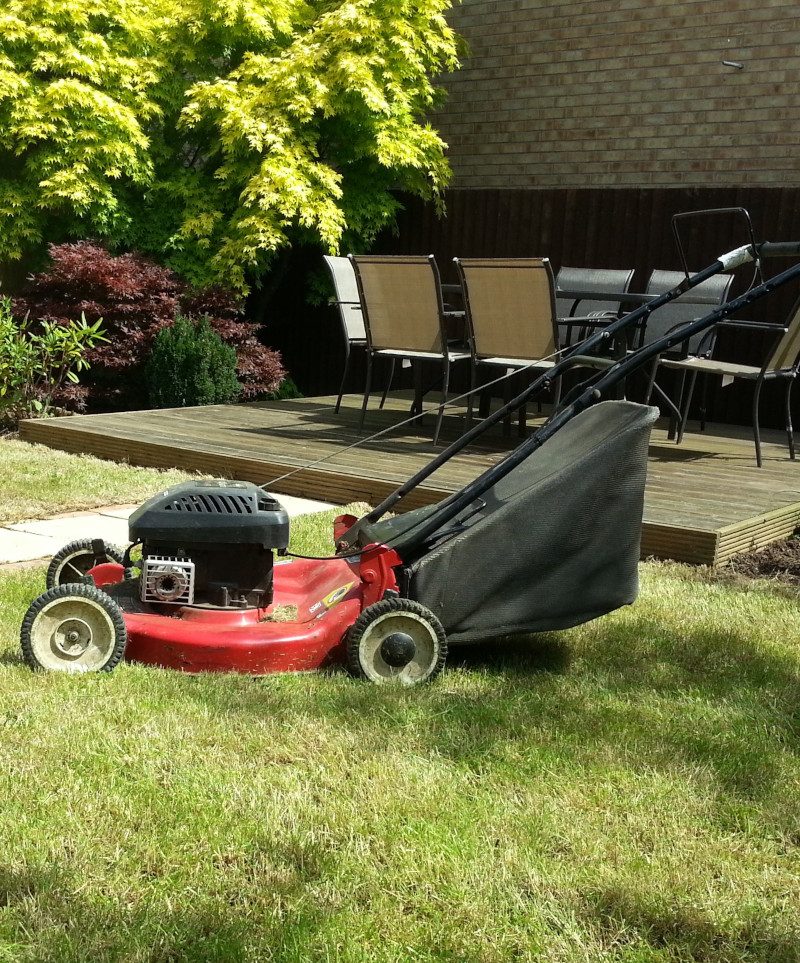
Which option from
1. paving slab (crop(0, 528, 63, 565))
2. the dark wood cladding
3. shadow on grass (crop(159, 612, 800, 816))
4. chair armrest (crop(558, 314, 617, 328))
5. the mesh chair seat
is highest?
the dark wood cladding

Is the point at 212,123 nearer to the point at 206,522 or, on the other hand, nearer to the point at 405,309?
the point at 405,309

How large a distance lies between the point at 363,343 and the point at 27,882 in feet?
20.4

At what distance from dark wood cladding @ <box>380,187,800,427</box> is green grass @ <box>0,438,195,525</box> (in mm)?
4724

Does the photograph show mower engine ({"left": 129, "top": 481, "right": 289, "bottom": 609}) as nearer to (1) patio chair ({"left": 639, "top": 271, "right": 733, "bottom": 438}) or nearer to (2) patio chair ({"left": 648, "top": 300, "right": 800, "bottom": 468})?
(2) patio chair ({"left": 648, "top": 300, "right": 800, "bottom": 468})

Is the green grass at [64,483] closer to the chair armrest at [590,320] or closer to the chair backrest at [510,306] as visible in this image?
the chair backrest at [510,306]

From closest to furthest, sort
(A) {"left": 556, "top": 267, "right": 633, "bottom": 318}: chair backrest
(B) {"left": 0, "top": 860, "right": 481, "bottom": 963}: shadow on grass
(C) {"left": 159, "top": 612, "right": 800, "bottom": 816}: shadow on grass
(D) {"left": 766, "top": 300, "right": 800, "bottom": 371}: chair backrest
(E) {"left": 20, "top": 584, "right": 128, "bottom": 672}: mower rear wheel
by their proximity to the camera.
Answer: (B) {"left": 0, "top": 860, "right": 481, "bottom": 963}: shadow on grass → (C) {"left": 159, "top": 612, "right": 800, "bottom": 816}: shadow on grass → (E) {"left": 20, "top": 584, "right": 128, "bottom": 672}: mower rear wheel → (D) {"left": 766, "top": 300, "right": 800, "bottom": 371}: chair backrest → (A) {"left": 556, "top": 267, "right": 633, "bottom": 318}: chair backrest

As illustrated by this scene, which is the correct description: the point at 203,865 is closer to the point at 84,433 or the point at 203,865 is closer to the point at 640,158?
the point at 84,433

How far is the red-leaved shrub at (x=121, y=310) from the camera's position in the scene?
30.2ft

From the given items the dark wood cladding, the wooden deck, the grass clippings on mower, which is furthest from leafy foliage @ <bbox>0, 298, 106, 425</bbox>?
the grass clippings on mower

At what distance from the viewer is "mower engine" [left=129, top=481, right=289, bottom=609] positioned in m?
3.30

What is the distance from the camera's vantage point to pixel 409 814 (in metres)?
2.53

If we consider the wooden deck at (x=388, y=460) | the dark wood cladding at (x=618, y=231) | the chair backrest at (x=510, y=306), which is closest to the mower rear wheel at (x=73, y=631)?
the wooden deck at (x=388, y=460)

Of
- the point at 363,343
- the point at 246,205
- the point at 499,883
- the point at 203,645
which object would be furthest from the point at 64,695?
the point at 246,205

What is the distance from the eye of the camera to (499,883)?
7.37ft
